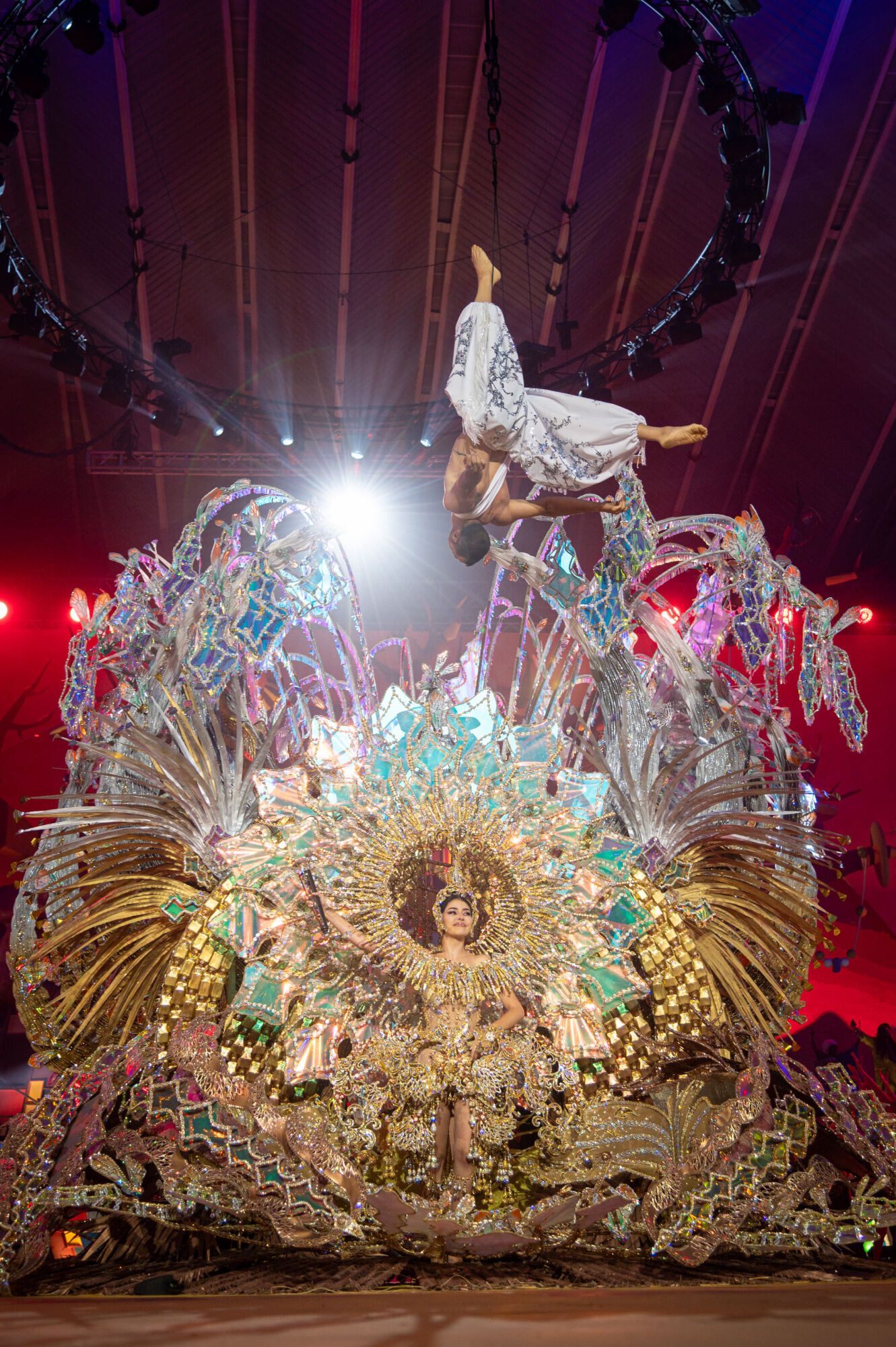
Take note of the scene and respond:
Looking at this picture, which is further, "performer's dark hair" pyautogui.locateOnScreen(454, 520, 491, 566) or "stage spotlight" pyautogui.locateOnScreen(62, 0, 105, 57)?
"stage spotlight" pyautogui.locateOnScreen(62, 0, 105, 57)

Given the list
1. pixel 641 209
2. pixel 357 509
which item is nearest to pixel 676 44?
pixel 641 209

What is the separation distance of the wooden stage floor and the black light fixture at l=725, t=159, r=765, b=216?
226 inches

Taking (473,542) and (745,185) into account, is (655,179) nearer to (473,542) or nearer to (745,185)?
(745,185)

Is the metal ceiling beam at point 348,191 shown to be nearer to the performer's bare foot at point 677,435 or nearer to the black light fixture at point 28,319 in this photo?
the black light fixture at point 28,319

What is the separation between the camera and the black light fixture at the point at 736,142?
20.1 feet

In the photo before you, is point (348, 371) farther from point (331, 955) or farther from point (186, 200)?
point (331, 955)

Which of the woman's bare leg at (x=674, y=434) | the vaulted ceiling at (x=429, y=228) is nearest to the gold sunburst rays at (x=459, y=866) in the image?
the woman's bare leg at (x=674, y=434)

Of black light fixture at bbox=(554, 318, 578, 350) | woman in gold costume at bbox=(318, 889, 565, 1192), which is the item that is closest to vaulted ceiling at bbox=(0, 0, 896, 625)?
black light fixture at bbox=(554, 318, 578, 350)

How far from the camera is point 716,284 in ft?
22.5

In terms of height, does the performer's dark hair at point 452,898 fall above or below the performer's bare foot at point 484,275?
below

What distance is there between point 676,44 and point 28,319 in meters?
4.39

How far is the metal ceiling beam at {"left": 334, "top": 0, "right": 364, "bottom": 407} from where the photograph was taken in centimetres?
751

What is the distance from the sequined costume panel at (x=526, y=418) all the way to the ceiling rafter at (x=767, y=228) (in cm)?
482

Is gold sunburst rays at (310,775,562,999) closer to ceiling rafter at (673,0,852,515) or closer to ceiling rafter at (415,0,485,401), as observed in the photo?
ceiling rafter at (673,0,852,515)
